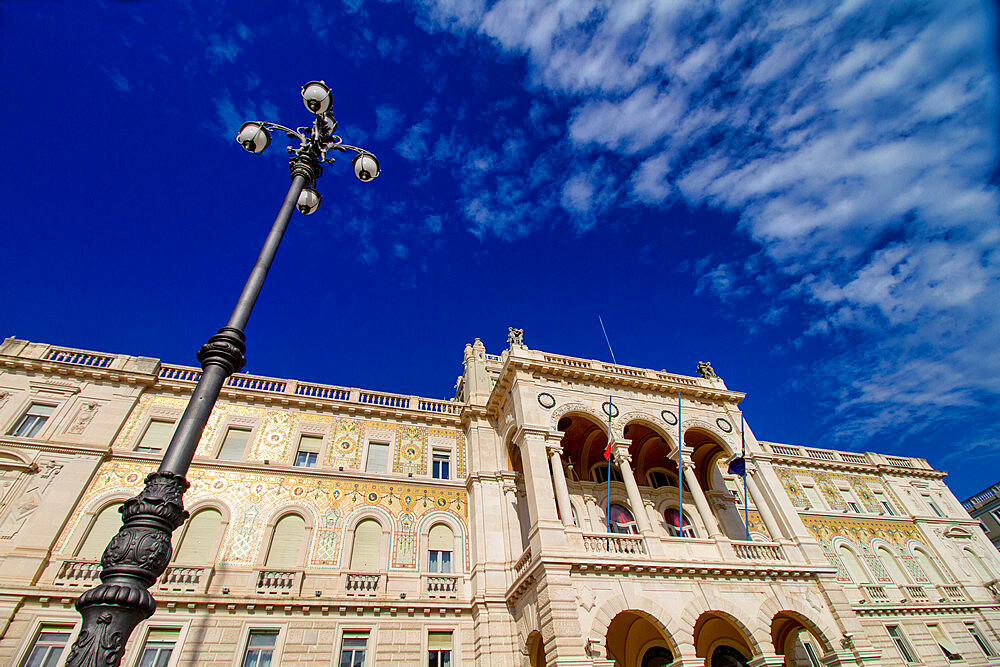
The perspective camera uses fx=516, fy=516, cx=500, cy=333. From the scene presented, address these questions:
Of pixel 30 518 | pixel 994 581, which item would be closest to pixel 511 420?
pixel 30 518

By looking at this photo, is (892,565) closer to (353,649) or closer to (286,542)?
(353,649)

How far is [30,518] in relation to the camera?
1552 cm

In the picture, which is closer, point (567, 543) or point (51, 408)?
point (567, 543)

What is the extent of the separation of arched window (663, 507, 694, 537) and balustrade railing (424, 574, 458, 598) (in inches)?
378

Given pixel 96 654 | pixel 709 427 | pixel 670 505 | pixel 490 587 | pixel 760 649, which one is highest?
pixel 709 427

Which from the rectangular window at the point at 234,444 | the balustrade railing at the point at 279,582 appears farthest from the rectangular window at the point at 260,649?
the rectangular window at the point at 234,444

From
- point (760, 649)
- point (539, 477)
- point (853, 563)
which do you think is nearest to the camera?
point (760, 649)

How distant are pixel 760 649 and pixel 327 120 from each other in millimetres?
17912

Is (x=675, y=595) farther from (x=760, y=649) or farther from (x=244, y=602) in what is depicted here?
(x=244, y=602)

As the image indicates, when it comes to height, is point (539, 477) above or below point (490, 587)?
above

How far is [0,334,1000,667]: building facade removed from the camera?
1503 centimetres

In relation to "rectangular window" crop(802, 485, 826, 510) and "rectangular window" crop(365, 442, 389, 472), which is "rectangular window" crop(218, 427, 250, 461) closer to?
"rectangular window" crop(365, 442, 389, 472)

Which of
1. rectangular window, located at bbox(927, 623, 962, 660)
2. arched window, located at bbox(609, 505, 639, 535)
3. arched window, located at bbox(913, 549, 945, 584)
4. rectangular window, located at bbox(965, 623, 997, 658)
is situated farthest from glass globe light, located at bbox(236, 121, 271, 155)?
rectangular window, located at bbox(965, 623, 997, 658)

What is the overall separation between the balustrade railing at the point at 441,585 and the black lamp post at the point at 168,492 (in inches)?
521
